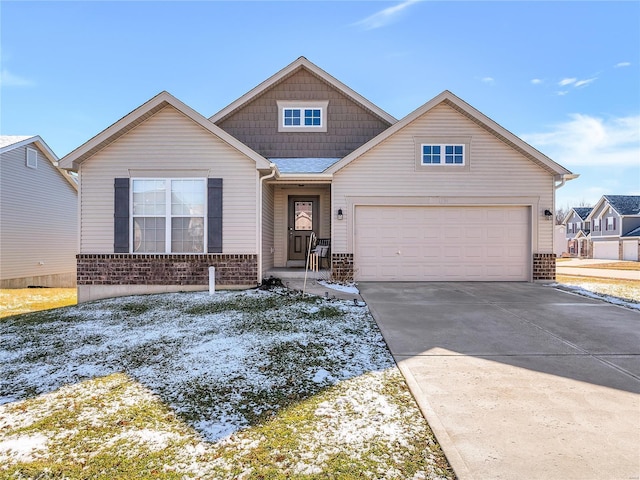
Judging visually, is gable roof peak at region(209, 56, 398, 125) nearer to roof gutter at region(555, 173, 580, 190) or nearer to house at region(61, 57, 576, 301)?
Result: house at region(61, 57, 576, 301)

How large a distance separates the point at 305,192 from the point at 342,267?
3054 mm

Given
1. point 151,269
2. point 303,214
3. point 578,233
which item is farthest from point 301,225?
point 578,233

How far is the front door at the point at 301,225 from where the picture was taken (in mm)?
11328

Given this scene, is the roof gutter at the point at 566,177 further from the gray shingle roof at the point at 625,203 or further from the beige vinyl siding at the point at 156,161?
the gray shingle roof at the point at 625,203

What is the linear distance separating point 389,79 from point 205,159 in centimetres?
748

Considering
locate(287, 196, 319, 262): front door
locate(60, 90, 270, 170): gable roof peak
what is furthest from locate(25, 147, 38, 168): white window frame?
locate(287, 196, 319, 262): front door

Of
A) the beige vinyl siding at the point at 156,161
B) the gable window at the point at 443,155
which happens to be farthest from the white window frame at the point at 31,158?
the gable window at the point at 443,155

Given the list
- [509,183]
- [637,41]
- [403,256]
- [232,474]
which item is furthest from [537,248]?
[232,474]

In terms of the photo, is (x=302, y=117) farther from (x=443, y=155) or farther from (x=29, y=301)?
(x=29, y=301)

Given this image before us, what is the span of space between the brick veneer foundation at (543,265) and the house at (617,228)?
2776cm

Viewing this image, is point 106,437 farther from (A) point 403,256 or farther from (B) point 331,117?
(B) point 331,117

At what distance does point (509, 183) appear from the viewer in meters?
9.69

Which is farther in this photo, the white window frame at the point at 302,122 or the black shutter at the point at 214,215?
the white window frame at the point at 302,122

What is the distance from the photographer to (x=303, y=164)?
34.4ft
